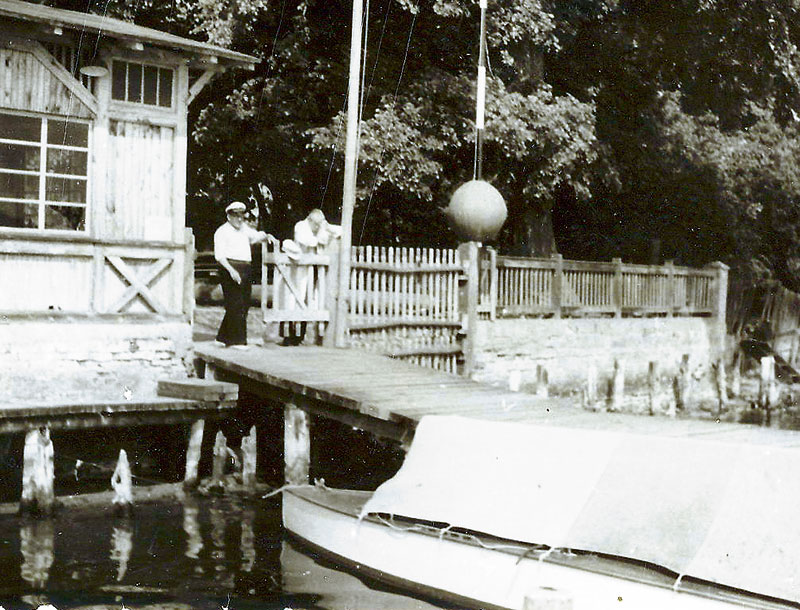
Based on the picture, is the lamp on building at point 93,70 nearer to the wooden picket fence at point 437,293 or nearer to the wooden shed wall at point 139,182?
the wooden shed wall at point 139,182

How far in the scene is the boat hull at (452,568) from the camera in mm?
8164

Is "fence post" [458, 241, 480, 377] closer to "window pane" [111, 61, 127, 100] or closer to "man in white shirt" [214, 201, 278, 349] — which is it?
"man in white shirt" [214, 201, 278, 349]

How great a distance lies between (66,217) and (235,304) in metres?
2.61

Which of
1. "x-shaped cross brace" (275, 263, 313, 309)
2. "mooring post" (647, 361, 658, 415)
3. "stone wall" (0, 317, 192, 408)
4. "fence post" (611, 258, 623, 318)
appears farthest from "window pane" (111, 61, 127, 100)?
"mooring post" (647, 361, 658, 415)

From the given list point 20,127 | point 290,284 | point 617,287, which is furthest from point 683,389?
point 20,127

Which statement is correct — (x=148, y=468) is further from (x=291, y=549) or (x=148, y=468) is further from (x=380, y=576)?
(x=380, y=576)

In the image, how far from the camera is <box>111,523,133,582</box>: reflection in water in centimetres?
1068

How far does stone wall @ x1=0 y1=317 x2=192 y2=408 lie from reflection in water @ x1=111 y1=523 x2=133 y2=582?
2.18 meters

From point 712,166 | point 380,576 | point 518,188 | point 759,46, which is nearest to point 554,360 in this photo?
point 518,188

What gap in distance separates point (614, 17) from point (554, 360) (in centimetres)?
913

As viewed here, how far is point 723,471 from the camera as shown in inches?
337

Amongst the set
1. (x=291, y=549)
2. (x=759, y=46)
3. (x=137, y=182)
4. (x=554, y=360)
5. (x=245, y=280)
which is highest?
(x=759, y=46)

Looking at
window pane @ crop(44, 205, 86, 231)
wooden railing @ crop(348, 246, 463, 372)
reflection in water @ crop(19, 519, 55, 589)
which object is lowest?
reflection in water @ crop(19, 519, 55, 589)

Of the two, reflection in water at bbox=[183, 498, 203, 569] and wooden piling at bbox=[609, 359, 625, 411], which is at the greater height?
wooden piling at bbox=[609, 359, 625, 411]
